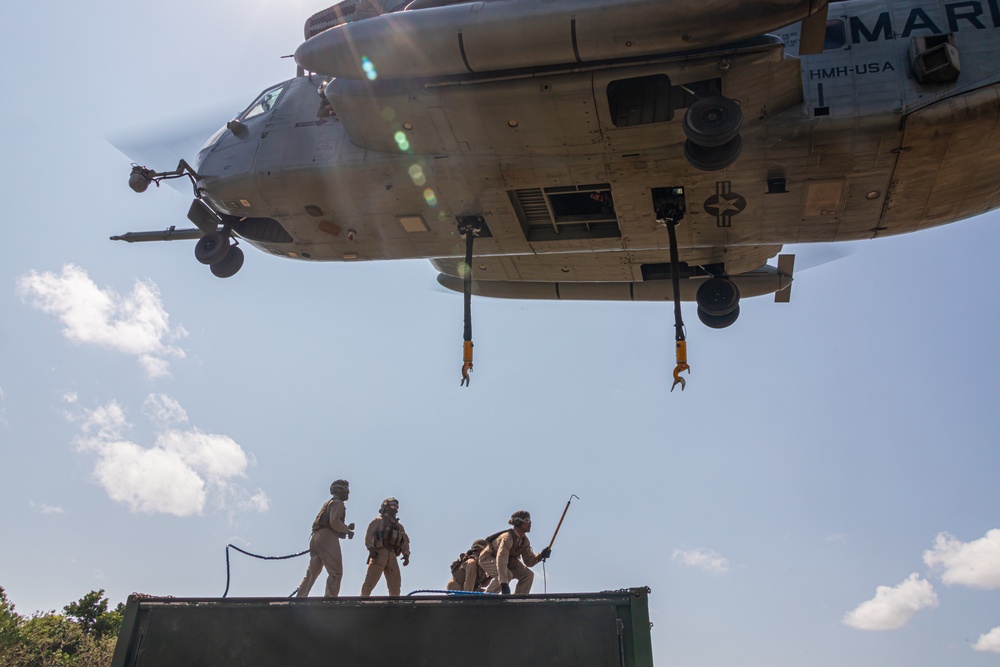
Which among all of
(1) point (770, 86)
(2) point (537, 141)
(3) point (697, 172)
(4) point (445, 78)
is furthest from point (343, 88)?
(1) point (770, 86)

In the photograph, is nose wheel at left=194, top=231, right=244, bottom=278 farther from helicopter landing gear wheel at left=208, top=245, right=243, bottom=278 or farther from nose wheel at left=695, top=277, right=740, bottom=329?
nose wheel at left=695, top=277, right=740, bottom=329

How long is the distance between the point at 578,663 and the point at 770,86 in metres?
7.27

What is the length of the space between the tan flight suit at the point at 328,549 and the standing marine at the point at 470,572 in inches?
52.8

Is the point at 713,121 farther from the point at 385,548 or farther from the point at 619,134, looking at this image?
the point at 385,548

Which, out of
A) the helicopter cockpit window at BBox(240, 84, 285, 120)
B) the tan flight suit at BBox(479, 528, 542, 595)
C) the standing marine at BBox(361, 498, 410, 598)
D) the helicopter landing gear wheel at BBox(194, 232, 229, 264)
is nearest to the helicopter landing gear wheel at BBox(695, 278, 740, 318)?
the tan flight suit at BBox(479, 528, 542, 595)

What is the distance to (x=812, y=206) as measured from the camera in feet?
33.1

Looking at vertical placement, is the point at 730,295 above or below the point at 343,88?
below

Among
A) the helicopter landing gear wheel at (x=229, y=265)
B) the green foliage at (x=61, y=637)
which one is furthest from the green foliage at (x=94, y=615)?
the helicopter landing gear wheel at (x=229, y=265)

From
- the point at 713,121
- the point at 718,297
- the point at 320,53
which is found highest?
the point at 320,53

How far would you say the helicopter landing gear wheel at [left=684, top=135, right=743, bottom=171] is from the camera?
8.59 metres

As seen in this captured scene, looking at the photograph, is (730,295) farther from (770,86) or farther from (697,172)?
(770,86)

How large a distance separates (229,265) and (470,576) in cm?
704

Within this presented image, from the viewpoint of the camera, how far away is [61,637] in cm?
3534

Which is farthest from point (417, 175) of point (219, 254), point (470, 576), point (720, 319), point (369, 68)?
point (470, 576)
